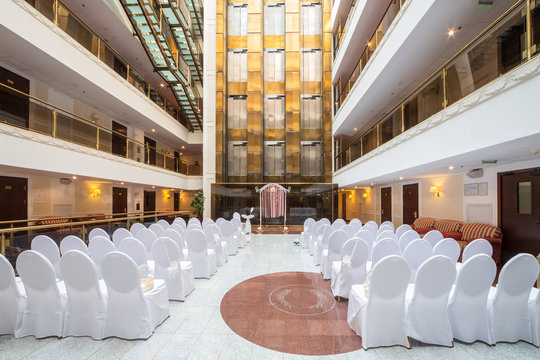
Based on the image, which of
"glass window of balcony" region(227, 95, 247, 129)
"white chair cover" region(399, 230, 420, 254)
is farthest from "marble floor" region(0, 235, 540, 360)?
"glass window of balcony" region(227, 95, 247, 129)

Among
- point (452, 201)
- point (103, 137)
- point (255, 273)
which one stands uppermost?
point (103, 137)

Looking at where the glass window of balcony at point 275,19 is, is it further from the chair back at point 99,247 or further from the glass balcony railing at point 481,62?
the chair back at point 99,247

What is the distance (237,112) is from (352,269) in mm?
14655

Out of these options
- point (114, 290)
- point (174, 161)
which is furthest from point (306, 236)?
point (174, 161)

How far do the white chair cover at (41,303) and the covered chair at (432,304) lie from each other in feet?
14.7

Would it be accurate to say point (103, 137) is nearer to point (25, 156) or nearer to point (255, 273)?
point (25, 156)

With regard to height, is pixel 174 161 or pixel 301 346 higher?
pixel 174 161

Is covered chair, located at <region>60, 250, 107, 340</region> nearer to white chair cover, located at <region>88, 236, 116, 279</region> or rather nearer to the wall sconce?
white chair cover, located at <region>88, 236, 116, 279</region>

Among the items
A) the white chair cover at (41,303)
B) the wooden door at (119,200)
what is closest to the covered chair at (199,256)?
the white chair cover at (41,303)

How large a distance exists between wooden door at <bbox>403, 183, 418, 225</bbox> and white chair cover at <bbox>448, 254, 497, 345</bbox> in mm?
8750

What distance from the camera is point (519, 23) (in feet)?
11.8

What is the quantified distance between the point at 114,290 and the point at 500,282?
4767 mm

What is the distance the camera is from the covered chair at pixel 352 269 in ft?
14.9

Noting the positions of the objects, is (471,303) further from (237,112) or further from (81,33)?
(237,112)
